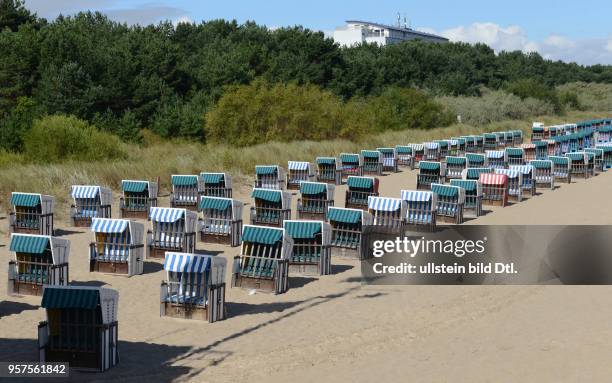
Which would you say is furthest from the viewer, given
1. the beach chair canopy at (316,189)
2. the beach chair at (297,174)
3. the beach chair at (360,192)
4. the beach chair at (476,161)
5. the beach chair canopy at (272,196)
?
the beach chair at (476,161)

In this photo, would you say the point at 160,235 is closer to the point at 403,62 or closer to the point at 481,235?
the point at 481,235

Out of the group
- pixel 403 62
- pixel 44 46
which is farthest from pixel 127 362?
pixel 403 62

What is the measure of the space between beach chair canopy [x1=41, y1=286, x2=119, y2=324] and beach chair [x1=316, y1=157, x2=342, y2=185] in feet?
80.6

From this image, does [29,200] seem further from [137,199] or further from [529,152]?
[529,152]

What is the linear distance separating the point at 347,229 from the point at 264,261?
159 inches

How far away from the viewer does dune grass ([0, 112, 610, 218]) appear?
2858 cm

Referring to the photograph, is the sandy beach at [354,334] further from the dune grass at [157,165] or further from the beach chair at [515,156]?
the beach chair at [515,156]

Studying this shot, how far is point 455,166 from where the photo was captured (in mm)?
38062

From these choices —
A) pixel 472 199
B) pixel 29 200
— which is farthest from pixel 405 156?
pixel 29 200

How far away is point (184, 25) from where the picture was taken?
8388 centimetres

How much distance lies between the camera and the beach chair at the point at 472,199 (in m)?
27.8

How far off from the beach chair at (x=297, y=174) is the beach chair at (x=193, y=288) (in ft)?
61.8

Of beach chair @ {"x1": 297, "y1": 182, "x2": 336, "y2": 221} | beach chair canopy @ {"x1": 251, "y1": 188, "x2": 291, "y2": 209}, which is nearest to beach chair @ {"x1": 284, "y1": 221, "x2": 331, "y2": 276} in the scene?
beach chair canopy @ {"x1": 251, "y1": 188, "x2": 291, "y2": 209}

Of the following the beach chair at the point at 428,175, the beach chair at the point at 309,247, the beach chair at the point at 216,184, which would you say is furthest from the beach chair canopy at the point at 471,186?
the beach chair at the point at 309,247
